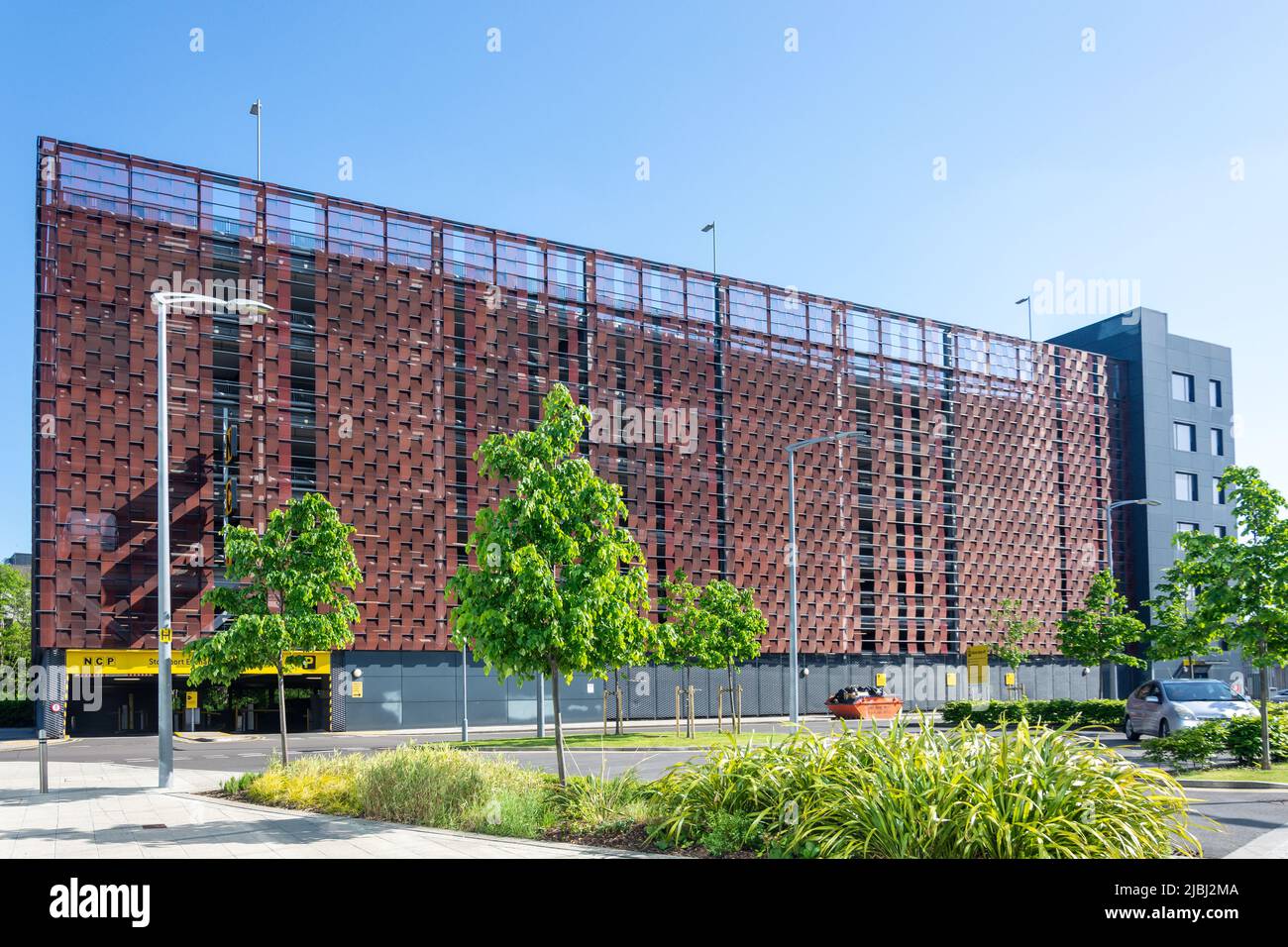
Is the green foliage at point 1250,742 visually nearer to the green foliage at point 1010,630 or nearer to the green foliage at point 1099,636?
the green foliage at point 1099,636

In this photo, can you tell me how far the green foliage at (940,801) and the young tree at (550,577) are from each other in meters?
3.65

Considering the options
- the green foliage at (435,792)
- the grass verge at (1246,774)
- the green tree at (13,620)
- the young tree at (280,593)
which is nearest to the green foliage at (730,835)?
the green foliage at (435,792)

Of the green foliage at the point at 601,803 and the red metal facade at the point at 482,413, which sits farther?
the red metal facade at the point at 482,413

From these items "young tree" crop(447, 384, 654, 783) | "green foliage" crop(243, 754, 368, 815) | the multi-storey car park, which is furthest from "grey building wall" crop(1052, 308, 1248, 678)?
"green foliage" crop(243, 754, 368, 815)

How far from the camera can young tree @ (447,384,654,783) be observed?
16.0 metres

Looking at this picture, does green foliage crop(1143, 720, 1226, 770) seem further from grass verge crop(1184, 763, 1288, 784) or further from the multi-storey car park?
the multi-storey car park

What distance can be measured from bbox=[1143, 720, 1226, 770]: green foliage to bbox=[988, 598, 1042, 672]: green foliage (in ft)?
97.1

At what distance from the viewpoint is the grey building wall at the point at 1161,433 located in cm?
7962

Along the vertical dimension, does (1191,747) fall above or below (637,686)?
above

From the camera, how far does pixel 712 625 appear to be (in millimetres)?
39750

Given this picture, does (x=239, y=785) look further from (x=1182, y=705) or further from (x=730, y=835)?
(x=1182, y=705)

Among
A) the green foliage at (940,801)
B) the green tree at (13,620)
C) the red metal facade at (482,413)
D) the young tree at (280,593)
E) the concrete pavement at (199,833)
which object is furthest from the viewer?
the green tree at (13,620)

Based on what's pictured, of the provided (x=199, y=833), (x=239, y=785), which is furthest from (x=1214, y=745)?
(x=239, y=785)

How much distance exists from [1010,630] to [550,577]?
4877cm
